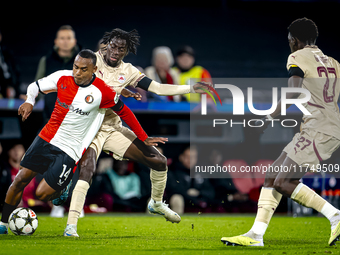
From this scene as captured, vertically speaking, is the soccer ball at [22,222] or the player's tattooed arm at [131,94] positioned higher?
the player's tattooed arm at [131,94]

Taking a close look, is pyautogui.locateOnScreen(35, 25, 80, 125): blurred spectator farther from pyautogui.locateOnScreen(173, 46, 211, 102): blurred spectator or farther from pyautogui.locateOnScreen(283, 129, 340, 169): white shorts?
pyautogui.locateOnScreen(283, 129, 340, 169): white shorts

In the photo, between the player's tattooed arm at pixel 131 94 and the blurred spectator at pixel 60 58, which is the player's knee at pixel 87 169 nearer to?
the player's tattooed arm at pixel 131 94

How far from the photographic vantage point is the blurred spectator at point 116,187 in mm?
9016

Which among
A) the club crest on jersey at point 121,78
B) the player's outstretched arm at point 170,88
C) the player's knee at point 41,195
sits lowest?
the player's knee at point 41,195

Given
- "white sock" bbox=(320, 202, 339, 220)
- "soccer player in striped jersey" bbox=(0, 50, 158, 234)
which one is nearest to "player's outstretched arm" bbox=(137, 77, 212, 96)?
"soccer player in striped jersey" bbox=(0, 50, 158, 234)

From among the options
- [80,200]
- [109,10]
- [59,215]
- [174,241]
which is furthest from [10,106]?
[109,10]

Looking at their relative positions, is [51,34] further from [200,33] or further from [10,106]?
[10,106]

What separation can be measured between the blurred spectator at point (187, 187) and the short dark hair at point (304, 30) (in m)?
4.75

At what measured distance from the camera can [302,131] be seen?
15.3 feet

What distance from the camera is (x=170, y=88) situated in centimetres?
571

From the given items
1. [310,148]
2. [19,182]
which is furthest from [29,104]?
[310,148]


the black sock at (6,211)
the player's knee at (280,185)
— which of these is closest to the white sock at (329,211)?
the player's knee at (280,185)

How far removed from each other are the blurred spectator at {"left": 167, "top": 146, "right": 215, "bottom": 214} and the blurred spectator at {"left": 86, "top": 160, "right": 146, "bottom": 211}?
2.20ft

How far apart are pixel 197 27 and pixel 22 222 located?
1115cm
